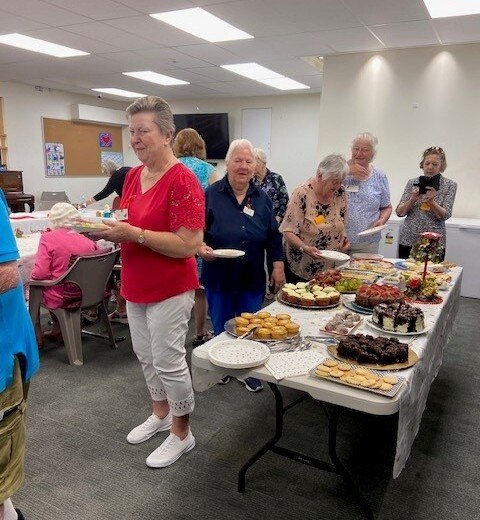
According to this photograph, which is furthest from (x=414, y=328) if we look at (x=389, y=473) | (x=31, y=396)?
(x=31, y=396)

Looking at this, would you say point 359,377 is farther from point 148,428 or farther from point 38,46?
point 38,46

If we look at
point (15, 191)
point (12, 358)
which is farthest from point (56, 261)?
point (15, 191)

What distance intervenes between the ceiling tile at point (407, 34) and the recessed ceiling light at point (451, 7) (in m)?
0.21

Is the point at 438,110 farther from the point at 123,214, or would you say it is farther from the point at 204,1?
the point at 123,214

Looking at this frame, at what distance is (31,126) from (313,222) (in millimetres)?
7389

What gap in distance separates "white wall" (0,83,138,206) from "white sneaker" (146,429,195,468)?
288 inches

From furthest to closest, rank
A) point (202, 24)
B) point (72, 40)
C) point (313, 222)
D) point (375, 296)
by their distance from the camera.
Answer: point (72, 40) < point (202, 24) < point (313, 222) < point (375, 296)

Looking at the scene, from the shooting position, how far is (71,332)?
2805mm

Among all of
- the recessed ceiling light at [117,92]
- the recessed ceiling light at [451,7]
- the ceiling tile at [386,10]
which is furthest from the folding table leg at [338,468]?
the recessed ceiling light at [117,92]

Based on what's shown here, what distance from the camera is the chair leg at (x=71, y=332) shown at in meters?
2.80

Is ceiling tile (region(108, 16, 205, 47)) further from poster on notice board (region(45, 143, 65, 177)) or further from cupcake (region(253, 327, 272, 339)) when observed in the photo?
poster on notice board (region(45, 143, 65, 177))

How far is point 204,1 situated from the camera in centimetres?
367

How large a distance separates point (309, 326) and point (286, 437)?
0.75 m

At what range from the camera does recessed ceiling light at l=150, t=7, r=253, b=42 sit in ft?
13.1
